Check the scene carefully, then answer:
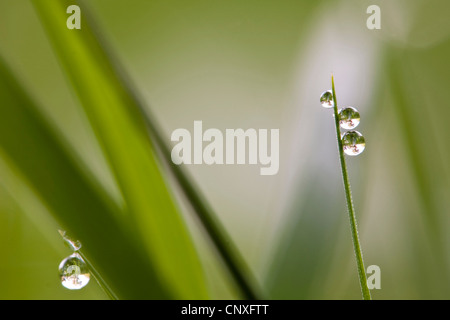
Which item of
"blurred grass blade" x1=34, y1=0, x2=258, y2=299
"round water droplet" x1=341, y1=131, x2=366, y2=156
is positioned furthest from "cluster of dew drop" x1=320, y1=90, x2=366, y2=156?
"blurred grass blade" x1=34, y1=0, x2=258, y2=299

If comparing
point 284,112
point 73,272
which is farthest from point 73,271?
point 284,112

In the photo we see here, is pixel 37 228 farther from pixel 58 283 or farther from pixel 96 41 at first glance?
pixel 96 41

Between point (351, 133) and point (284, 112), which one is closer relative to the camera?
point (351, 133)

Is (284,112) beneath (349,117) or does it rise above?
above

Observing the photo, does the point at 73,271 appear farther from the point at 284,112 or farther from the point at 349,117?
the point at 284,112

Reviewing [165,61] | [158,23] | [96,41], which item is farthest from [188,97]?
[96,41]

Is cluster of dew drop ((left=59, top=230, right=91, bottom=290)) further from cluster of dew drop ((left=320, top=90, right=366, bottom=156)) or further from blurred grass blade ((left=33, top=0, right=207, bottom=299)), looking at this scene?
cluster of dew drop ((left=320, top=90, right=366, bottom=156))
